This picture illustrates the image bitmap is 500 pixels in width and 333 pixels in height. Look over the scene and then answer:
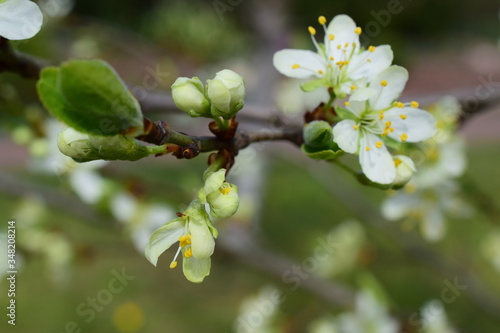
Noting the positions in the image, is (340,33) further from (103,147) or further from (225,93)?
(103,147)

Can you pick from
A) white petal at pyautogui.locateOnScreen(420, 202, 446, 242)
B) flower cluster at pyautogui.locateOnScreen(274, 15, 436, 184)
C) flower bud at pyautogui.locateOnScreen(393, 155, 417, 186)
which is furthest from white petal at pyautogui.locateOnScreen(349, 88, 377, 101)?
white petal at pyautogui.locateOnScreen(420, 202, 446, 242)

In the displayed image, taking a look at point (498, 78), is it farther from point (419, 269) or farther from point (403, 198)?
point (403, 198)

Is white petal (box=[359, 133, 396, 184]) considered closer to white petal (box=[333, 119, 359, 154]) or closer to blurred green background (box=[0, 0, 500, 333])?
white petal (box=[333, 119, 359, 154])

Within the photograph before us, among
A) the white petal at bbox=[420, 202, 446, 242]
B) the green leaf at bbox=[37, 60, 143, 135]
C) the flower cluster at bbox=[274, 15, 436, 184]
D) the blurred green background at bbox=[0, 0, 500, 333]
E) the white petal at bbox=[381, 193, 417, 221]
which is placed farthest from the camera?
the blurred green background at bbox=[0, 0, 500, 333]

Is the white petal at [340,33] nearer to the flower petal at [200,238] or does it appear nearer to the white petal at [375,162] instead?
the white petal at [375,162]

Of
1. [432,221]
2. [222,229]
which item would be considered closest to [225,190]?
[432,221]
